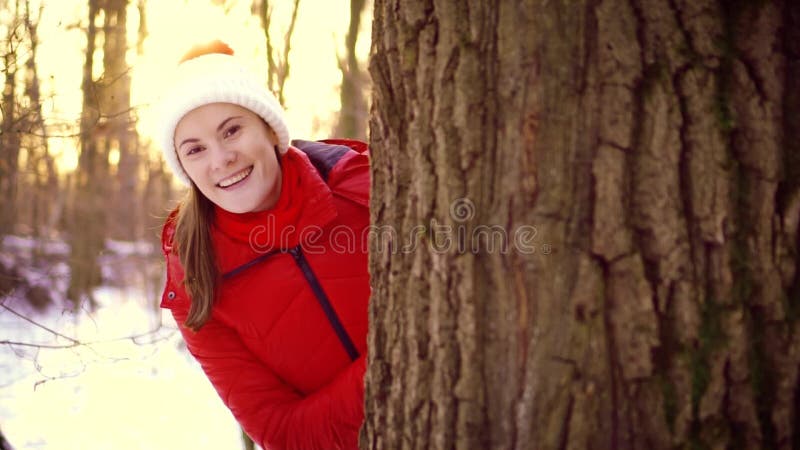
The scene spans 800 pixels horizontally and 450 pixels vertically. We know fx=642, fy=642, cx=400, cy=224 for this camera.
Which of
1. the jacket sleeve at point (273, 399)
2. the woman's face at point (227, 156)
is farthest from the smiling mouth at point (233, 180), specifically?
the jacket sleeve at point (273, 399)

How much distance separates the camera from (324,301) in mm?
2342

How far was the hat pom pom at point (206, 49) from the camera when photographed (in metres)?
2.62

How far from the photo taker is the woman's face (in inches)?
92.7

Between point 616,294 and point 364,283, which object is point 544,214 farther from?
point 364,283

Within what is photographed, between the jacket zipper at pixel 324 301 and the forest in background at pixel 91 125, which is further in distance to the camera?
the forest in background at pixel 91 125

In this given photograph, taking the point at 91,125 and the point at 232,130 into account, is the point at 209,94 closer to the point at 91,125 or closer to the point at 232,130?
the point at 232,130

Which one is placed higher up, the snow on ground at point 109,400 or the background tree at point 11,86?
the background tree at point 11,86

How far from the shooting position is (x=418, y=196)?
151 cm

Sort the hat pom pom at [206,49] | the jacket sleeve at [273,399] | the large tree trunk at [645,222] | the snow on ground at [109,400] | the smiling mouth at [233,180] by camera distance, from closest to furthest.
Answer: the large tree trunk at [645,222], the jacket sleeve at [273,399], the smiling mouth at [233,180], the hat pom pom at [206,49], the snow on ground at [109,400]

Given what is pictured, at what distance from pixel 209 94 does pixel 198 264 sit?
621mm

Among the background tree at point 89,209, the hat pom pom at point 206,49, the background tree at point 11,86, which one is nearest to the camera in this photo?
Result: the hat pom pom at point 206,49

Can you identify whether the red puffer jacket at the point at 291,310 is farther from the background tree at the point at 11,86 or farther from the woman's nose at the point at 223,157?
the background tree at the point at 11,86

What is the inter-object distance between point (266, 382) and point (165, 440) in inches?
123

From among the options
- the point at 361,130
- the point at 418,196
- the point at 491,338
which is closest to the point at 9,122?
the point at 418,196
